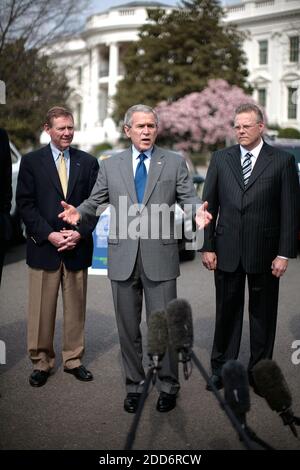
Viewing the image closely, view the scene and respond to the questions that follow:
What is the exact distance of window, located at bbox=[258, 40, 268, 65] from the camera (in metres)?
36.9

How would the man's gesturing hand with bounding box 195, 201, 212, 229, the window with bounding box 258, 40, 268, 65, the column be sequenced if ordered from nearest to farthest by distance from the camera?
the man's gesturing hand with bounding box 195, 201, 212, 229, the window with bounding box 258, 40, 268, 65, the column

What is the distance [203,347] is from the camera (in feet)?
21.0

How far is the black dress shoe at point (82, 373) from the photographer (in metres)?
5.43

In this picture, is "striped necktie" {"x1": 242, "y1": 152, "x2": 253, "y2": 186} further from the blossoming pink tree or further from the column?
the column

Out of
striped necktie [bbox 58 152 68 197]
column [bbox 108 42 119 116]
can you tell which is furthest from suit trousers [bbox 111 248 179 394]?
column [bbox 108 42 119 116]

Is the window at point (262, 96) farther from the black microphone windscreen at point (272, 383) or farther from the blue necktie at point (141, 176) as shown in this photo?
the black microphone windscreen at point (272, 383)

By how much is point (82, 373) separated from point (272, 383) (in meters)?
2.31

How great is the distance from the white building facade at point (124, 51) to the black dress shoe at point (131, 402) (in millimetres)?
8441

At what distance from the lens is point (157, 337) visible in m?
3.50

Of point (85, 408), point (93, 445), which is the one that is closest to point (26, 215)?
point (85, 408)

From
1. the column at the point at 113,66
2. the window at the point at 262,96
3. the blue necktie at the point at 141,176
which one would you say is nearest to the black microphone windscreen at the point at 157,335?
the blue necktie at the point at 141,176

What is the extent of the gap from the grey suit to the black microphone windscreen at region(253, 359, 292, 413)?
4.18 ft

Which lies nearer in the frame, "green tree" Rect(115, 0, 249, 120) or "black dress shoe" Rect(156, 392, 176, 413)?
"black dress shoe" Rect(156, 392, 176, 413)

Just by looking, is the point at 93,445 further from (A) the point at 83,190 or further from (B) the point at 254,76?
(B) the point at 254,76
